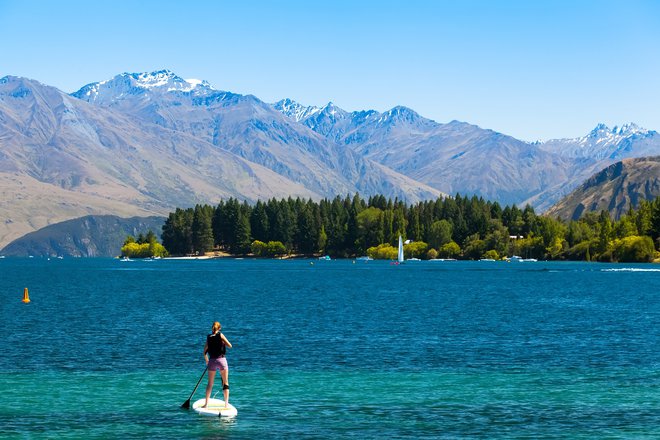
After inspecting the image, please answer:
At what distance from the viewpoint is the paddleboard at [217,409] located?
157 ft

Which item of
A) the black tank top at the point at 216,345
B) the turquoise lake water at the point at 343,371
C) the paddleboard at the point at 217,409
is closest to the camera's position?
the turquoise lake water at the point at 343,371

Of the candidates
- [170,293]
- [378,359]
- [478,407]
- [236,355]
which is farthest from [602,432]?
[170,293]

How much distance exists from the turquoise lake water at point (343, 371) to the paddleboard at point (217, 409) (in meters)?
0.45

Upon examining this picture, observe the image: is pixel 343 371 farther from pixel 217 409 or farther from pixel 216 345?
pixel 216 345

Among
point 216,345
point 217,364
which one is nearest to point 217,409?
point 217,364

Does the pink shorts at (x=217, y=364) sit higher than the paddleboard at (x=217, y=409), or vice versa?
the pink shorts at (x=217, y=364)

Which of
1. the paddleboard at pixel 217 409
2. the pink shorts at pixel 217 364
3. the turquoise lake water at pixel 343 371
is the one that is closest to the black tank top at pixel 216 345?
the pink shorts at pixel 217 364

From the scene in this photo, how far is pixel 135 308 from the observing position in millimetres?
126562

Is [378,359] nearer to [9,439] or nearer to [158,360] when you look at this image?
[158,360]

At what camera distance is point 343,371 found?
62969mm

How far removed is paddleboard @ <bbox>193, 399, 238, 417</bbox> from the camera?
47.8 meters

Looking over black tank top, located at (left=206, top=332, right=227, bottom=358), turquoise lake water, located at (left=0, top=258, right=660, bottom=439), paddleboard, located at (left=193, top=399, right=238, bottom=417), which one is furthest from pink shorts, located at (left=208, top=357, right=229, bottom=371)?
turquoise lake water, located at (left=0, top=258, right=660, bottom=439)

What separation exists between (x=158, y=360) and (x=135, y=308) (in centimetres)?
5975

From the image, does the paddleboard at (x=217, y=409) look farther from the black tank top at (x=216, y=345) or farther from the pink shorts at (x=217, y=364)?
the black tank top at (x=216, y=345)
